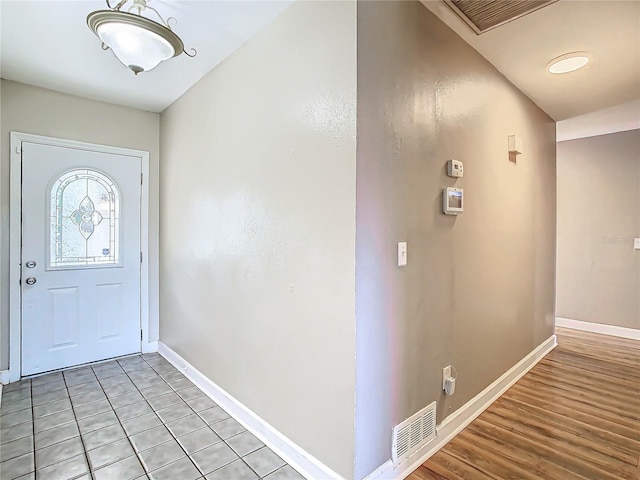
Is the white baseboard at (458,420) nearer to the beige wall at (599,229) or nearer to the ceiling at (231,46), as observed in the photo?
the beige wall at (599,229)

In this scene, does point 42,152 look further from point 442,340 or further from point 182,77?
point 442,340

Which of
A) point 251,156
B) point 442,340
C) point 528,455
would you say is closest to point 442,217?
point 442,340

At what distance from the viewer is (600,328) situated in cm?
447

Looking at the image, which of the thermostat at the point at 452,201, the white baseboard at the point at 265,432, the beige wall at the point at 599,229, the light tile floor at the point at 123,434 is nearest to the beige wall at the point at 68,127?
the light tile floor at the point at 123,434

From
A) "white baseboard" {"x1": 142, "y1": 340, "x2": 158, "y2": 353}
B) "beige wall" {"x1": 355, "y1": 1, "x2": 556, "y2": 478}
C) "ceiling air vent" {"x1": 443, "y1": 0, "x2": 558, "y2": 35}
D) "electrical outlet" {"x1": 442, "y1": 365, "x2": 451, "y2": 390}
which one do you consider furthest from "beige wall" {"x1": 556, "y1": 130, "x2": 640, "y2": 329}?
"white baseboard" {"x1": 142, "y1": 340, "x2": 158, "y2": 353}

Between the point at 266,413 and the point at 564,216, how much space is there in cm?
482

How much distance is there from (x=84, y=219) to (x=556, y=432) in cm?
422

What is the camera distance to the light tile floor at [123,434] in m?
1.87

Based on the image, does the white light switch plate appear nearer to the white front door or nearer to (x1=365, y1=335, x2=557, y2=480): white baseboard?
(x1=365, y1=335, x2=557, y2=480): white baseboard

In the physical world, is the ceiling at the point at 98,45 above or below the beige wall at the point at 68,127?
above

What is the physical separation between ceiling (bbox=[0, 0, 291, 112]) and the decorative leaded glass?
0.83 metres

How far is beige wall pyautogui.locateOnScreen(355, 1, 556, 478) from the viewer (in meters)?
1.64

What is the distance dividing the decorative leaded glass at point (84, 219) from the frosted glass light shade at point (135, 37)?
1.88m

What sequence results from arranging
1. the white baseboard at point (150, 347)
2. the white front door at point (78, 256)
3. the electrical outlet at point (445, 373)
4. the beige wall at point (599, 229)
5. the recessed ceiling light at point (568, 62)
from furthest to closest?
1. the beige wall at point (599, 229)
2. the white baseboard at point (150, 347)
3. the white front door at point (78, 256)
4. the recessed ceiling light at point (568, 62)
5. the electrical outlet at point (445, 373)
